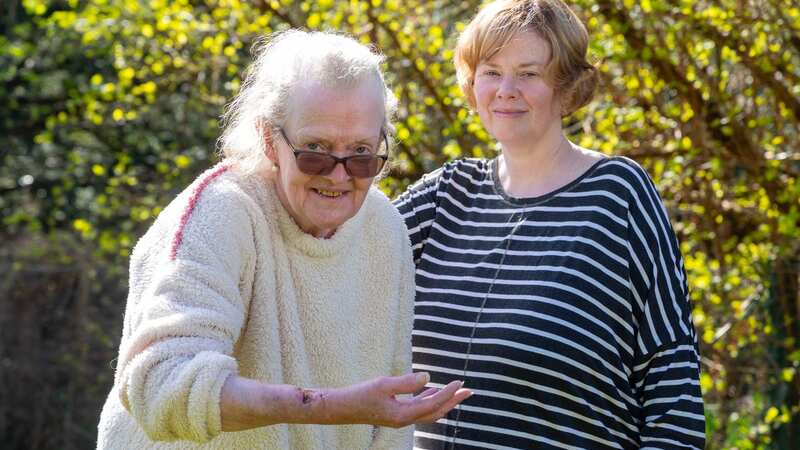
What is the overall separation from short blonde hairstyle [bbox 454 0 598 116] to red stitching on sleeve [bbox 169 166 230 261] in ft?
2.84

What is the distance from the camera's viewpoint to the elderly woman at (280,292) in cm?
172

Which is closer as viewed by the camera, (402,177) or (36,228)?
(402,177)

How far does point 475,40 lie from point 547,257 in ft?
1.86

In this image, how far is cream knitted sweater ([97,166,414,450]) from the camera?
1.74m

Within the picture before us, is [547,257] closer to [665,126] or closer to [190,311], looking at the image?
[190,311]

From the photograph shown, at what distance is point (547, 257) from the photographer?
8.35 ft

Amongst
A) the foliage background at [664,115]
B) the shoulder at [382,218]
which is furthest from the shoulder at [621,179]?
the foliage background at [664,115]

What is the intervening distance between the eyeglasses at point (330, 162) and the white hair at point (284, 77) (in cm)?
7

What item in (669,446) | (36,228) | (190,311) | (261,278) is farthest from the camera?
(36,228)

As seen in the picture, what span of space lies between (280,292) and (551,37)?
998mm

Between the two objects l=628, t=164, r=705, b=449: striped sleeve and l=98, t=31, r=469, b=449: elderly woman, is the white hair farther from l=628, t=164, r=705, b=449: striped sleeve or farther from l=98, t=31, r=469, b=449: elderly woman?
l=628, t=164, r=705, b=449: striped sleeve

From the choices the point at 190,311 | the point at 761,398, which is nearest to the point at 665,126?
the point at 761,398

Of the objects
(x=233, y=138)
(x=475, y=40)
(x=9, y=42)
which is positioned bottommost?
(x=233, y=138)

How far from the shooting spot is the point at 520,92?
2.65 m
